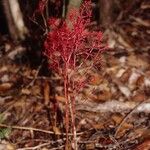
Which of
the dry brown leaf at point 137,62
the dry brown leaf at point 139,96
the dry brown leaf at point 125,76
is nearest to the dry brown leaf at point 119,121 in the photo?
the dry brown leaf at point 139,96

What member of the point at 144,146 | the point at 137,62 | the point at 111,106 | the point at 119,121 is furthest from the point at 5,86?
the point at 144,146

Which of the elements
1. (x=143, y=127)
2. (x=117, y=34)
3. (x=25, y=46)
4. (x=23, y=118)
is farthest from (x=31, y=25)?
(x=143, y=127)

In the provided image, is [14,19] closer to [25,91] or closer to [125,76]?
[25,91]

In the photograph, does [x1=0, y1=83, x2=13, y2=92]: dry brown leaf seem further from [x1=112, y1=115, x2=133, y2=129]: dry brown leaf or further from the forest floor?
[x1=112, y1=115, x2=133, y2=129]: dry brown leaf

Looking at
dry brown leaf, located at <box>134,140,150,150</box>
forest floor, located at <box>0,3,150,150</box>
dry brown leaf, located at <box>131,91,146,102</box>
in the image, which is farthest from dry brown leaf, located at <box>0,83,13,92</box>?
dry brown leaf, located at <box>134,140,150,150</box>


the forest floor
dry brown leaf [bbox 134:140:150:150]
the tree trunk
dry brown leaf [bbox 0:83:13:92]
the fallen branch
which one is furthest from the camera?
the tree trunk

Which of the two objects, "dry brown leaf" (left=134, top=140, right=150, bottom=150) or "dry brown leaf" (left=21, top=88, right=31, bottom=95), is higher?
"dry brown leaf" (left=21, top=88, right=31, bottom=95)

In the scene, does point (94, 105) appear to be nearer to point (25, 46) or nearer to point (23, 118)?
point (23, 118)

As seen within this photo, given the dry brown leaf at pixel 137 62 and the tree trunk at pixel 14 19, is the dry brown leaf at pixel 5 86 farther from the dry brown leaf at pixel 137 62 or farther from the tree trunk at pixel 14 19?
the dry brown leaf at pixel 137 62
